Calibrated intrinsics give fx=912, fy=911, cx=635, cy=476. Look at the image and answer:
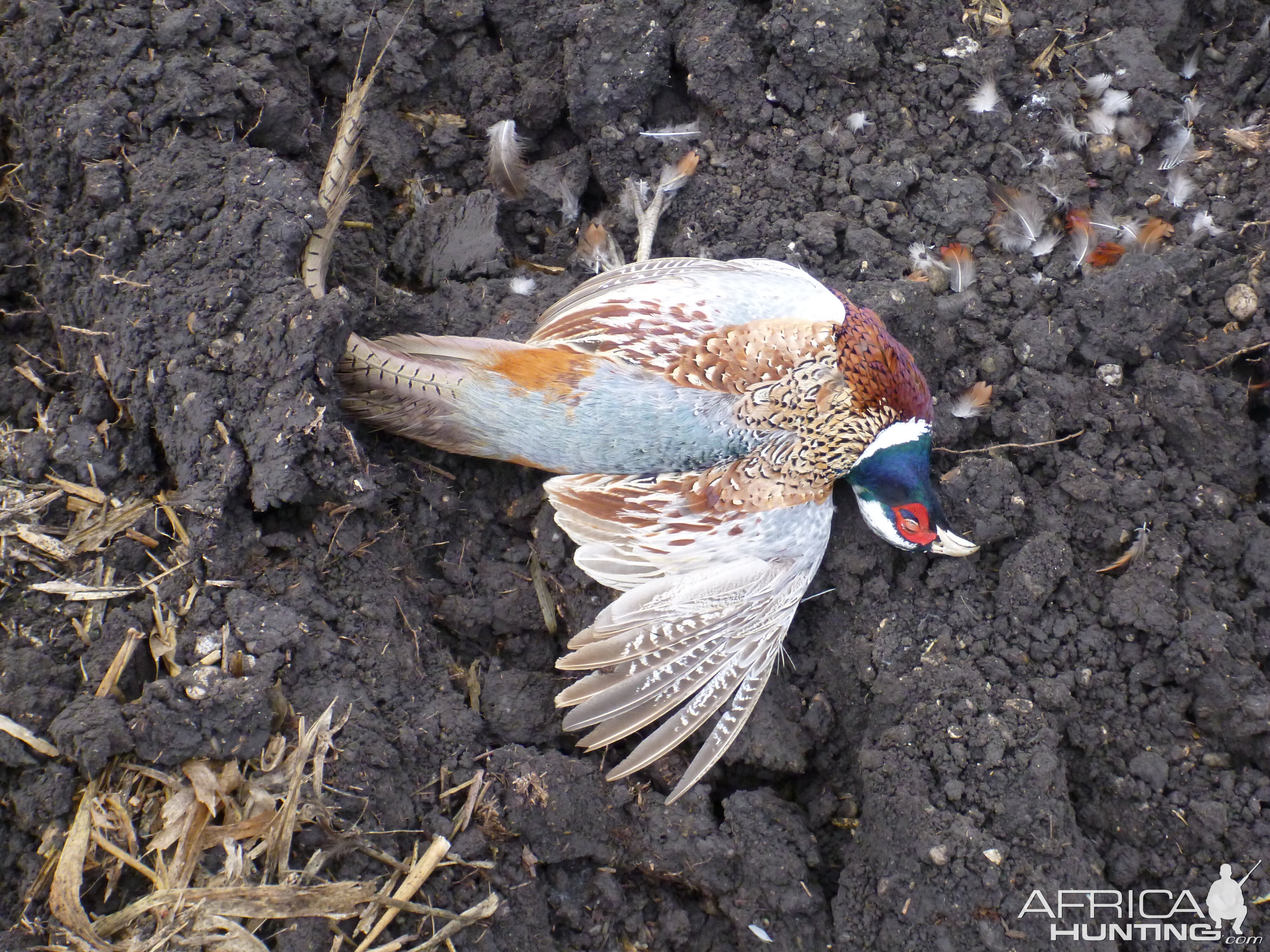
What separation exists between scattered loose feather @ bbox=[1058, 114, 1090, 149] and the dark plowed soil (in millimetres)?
45

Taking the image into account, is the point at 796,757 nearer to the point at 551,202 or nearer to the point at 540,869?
the point at 540,869

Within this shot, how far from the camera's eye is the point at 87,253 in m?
3.04

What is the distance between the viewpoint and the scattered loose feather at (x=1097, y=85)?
142 inches

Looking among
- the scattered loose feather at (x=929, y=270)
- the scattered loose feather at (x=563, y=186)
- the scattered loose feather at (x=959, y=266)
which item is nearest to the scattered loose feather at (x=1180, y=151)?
the scattered loose feather at (x=959, y=266)

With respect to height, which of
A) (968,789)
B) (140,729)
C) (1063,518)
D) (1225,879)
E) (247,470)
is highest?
Answer: (247,470)

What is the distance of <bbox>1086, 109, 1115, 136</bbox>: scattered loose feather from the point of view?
3605 mm

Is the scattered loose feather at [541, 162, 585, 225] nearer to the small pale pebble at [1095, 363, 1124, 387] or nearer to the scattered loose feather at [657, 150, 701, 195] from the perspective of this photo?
the scattered loose feather at [657, 150, 701, 195]

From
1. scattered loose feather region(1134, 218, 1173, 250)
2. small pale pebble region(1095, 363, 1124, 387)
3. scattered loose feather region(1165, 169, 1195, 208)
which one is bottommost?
small pale pebble region(1095, 363, 1124, 387)

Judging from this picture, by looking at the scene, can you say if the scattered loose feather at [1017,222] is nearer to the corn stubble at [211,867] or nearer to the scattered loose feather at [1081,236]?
the scattered loose feather at [1081,236]

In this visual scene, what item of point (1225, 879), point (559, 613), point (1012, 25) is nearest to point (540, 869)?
point (559, 613)

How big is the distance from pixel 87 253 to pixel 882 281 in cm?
279

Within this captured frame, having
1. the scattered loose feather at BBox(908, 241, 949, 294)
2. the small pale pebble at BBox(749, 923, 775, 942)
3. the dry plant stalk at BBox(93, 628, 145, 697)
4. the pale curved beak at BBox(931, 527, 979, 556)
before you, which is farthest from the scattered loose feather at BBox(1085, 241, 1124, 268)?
the dry plant stalk at BBox(93, 628, 145, 697)

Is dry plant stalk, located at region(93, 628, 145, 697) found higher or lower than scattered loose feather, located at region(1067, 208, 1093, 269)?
lower

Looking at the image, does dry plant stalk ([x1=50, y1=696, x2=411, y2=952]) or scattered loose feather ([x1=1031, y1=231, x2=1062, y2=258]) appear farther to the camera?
scattered loose feather ([x1=1031, y1=231, x2=1062, y2=258])
